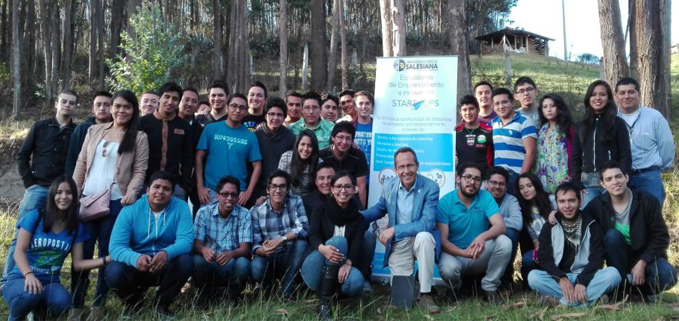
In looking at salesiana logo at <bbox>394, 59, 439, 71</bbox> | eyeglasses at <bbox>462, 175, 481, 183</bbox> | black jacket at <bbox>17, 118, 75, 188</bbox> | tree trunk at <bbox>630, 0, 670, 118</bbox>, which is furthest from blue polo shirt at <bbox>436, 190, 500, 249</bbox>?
tree trunk at <bbox>630, 0, 670, 118</bbox>

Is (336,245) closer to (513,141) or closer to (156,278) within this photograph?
(156,278)

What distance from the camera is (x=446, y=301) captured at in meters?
5.27

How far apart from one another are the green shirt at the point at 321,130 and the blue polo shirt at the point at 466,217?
1.45 metres

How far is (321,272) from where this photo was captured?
488 centimetres

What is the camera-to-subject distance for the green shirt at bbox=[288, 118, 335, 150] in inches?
239

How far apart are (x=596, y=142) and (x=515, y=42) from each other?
38405mm

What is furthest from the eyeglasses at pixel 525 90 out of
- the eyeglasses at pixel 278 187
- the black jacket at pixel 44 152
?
the black jacket at pixel 44 152

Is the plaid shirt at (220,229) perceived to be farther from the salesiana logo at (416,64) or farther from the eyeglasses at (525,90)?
the eyeglasses at (525,90)

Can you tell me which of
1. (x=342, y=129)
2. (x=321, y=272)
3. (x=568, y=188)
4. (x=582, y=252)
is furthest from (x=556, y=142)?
(x=321, y=272)

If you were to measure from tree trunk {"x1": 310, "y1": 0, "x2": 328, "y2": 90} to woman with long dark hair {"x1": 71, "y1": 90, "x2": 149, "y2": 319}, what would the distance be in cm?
1604

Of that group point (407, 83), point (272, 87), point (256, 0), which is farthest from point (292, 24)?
point (407, 83)

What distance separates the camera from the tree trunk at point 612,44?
357 inches

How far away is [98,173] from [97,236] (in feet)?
1.91

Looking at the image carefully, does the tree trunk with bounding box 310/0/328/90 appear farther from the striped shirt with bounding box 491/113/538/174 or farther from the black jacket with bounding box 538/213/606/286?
the black jacket with bounding box 538/213/606/286
